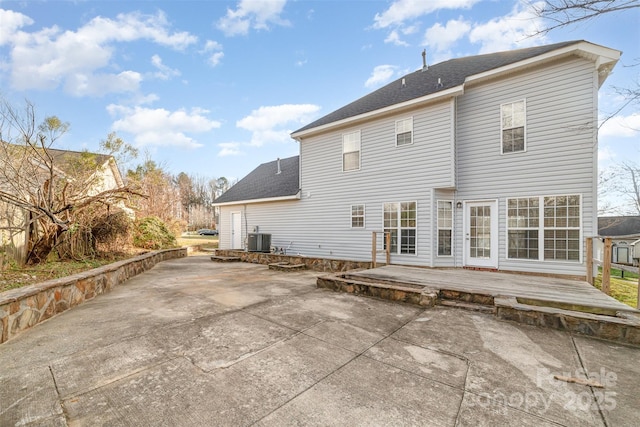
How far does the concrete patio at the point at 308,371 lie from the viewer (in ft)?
6.05

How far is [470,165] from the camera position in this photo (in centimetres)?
766

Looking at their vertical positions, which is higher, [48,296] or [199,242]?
[48,296]

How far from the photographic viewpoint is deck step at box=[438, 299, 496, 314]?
13.7 ft

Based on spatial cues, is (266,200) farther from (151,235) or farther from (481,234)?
(481,234)

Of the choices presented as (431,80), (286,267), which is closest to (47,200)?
(286,267)

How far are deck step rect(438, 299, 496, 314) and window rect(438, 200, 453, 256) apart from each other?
11.6 feet

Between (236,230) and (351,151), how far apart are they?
7428 mm

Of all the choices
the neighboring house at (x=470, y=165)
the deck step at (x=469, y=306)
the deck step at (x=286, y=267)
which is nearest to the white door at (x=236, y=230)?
the neighboring house at (x=470, y=165)

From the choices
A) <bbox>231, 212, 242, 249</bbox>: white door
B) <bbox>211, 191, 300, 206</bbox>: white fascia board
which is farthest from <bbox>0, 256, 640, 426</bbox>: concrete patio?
<bbox>231, 212, 242, 249</bbox>: white door

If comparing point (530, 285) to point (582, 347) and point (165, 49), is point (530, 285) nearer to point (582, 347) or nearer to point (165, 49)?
point (582, 347)

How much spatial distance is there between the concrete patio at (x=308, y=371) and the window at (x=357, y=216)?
17.8ft

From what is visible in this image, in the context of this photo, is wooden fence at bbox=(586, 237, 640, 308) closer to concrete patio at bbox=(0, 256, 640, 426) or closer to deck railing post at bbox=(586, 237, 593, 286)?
deck railing post at bbox=(586, 237, 593, 286)

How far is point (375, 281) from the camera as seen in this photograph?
Answer: 5.66m

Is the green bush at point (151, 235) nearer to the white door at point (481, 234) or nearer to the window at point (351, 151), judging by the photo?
the window at point (351, 151)
